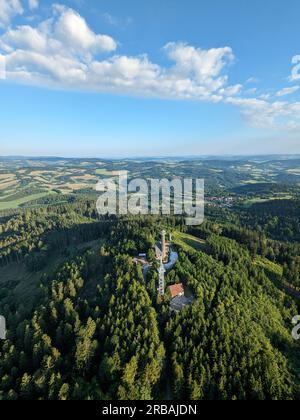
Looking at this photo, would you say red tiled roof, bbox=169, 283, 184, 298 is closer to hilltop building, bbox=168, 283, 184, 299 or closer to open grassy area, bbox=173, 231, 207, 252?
hilltop building, bbox=168, 283, 184, 299

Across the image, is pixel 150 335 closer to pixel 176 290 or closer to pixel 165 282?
pixel 176 290

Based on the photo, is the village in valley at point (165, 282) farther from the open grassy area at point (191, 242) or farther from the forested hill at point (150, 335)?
the open grassy area at point (191, 242)

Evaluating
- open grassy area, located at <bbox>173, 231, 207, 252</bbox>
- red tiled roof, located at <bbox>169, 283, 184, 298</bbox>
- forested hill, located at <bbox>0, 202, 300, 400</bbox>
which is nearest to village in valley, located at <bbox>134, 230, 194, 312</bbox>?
red tiled roof, located at <bbox>169, 283, 184, 298</bbox>

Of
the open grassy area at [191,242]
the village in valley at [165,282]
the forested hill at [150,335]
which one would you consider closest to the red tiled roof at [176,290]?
the village in valley at [165,282]

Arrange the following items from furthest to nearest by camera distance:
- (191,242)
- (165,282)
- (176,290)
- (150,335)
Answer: (191,242) → (165,282) → (176,290) → (150,335)

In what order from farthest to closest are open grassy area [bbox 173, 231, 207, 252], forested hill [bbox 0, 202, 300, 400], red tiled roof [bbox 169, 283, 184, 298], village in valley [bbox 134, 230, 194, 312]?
open grassy area [bbox 173, 231, 207, 252] < red tiled roof [bbox 169, 283, 184, 298] < village in valley [bbox 134, 230, 194, 312] < forested hill [bbox 0, 202, 300, 400]

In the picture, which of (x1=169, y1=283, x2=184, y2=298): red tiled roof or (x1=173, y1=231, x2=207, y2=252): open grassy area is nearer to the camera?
(x1=169, y1=283, x2=184, y2=298): red tiled roof

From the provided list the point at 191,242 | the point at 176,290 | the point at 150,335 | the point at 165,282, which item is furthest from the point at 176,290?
the point at 191,242
